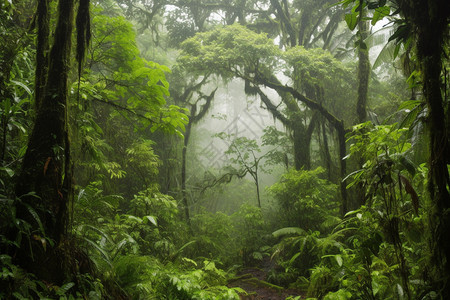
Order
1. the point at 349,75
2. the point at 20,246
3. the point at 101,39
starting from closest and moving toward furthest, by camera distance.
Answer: the point at 20,246, the point at 101,39, the point at 349,75

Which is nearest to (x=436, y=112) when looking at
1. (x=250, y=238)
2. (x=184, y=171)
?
(x=250, y=238)

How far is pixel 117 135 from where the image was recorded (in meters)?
7.59

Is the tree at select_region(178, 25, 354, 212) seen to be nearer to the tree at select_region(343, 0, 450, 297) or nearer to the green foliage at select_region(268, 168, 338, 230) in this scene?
the green foliage at select_region(268, 168, 338, 230)

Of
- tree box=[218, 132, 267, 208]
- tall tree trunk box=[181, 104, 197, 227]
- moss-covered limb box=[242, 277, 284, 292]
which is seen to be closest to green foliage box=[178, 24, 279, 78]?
tall tree trunk box=[181, 104, 197, 227]

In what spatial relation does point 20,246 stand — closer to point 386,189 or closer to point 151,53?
point 386,189

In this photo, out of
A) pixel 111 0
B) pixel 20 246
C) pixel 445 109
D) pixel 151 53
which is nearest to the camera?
pixel 445 109

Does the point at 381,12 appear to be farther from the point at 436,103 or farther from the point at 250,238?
the point at 250,238

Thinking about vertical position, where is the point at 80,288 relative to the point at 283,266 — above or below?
above

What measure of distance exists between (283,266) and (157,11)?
11.3 meters

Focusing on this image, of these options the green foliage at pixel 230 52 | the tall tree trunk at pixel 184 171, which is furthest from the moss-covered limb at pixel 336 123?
the tall tree trunk at pixel 184 171

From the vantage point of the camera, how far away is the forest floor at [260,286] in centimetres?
577

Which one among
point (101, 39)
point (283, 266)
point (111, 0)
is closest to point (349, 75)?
point (283, 266)

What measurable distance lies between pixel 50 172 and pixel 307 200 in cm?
660

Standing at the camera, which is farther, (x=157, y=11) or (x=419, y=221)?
(x=157, y=11)
